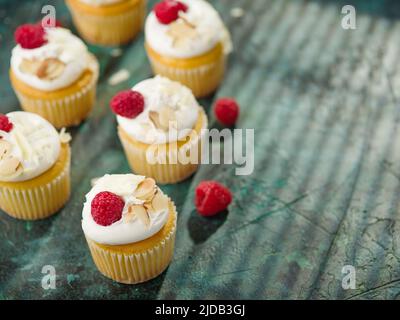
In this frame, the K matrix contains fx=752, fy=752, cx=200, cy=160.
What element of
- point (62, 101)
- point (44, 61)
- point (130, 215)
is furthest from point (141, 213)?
point (44, 61)

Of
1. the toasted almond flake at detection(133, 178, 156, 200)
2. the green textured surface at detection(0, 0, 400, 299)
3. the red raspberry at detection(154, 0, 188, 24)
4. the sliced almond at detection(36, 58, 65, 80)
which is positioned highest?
the red raspberry at detection(154, 0, 188, 24)

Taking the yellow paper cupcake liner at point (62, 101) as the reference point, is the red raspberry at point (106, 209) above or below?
above

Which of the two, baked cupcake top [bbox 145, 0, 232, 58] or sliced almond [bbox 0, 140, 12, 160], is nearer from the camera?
sliced almond [bbox 0, 140, 12, 160]

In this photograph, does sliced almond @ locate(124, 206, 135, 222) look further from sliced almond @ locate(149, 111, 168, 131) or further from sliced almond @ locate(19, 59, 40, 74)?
sliced almond @ locate(19, 59, 40, 74)

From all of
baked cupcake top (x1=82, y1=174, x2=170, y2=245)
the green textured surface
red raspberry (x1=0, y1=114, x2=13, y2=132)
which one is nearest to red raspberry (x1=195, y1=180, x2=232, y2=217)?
the green textured surface

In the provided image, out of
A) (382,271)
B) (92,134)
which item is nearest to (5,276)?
(92,134)

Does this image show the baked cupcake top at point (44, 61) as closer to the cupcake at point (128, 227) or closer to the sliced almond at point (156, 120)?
the sliced almond at point (156, 120)

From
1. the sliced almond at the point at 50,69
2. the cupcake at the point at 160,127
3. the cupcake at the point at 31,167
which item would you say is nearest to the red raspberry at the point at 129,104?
the cupcake at the point at 160,127
